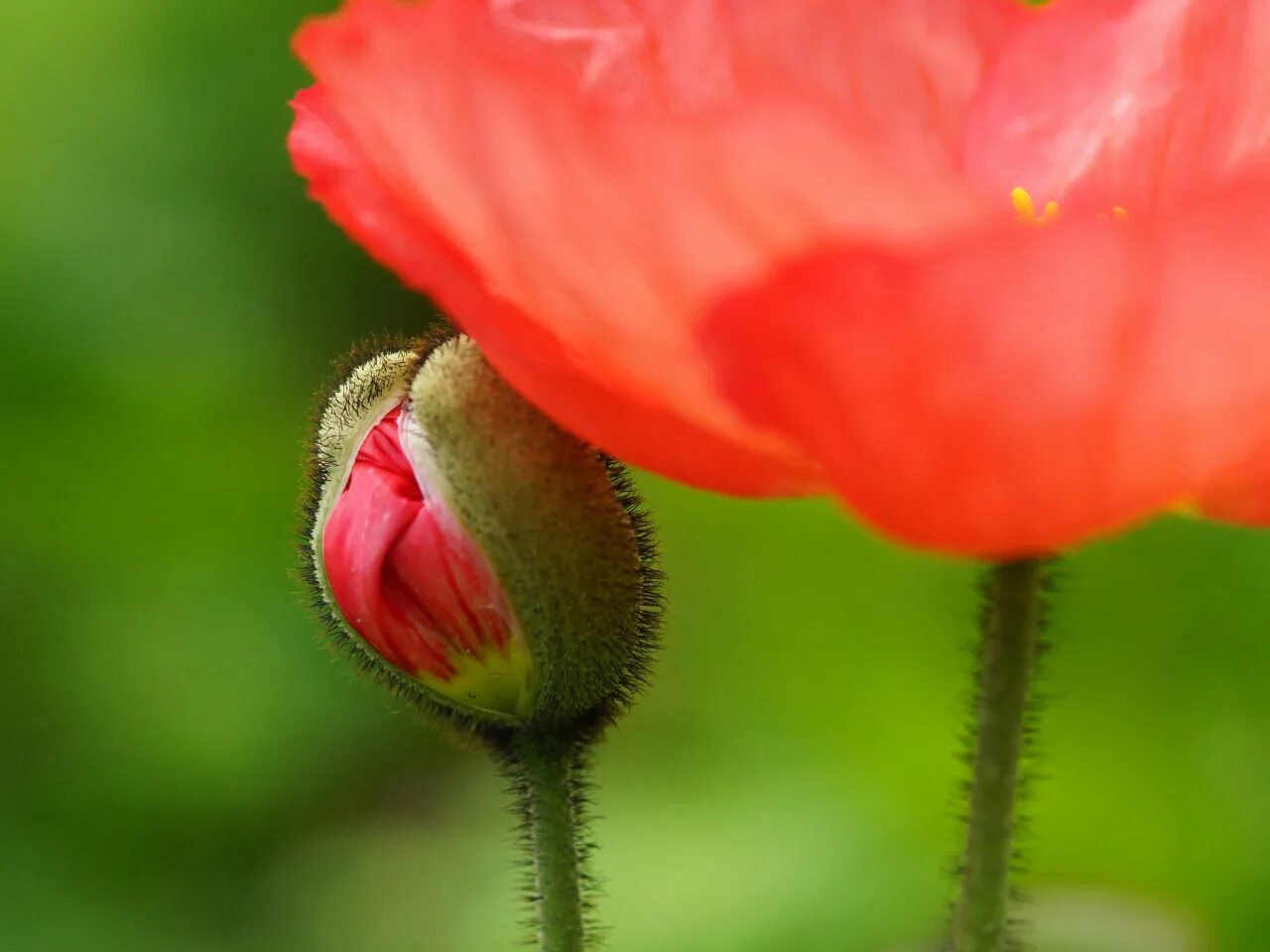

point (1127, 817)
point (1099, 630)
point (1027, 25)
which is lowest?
point (1027, 25)

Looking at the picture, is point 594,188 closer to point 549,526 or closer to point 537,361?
point 537,361

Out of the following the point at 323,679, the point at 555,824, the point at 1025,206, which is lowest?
the point at 555,824

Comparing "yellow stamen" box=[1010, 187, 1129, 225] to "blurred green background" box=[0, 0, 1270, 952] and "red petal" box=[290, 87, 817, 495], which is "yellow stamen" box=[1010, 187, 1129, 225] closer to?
"red petal" box=[290, 87, 817, 495]

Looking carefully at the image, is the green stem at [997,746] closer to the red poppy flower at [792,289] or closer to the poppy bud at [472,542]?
the red poppy flower at [792,289]

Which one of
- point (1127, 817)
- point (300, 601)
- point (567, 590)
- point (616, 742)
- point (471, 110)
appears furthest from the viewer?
point (616, 742)

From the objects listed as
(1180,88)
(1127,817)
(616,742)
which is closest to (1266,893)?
(1127,817)

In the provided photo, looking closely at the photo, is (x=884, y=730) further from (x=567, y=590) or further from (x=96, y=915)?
(x=567, y=590)

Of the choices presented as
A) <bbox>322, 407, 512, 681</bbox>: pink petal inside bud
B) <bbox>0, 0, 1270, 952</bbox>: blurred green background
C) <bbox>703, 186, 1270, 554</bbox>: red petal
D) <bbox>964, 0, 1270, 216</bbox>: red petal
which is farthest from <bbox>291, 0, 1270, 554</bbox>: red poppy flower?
<bbox>0, 0, 1270, 952</bbox>: blurred green background

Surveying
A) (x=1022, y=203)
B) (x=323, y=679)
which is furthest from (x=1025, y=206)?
(x=323, y=679)
